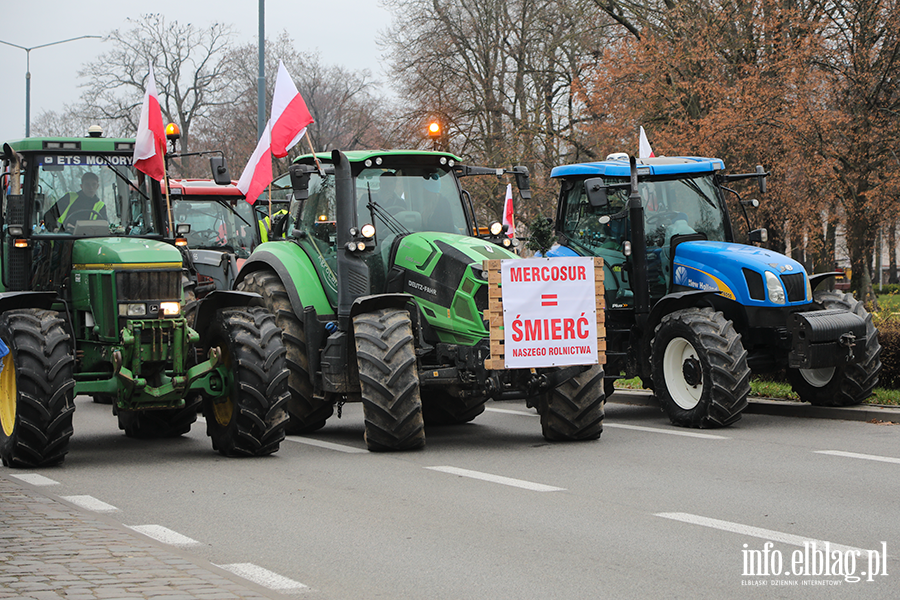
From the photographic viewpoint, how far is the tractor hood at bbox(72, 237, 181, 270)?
33.0ft

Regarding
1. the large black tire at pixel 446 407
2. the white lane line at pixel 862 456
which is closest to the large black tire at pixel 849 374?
the white lane line at pixel 862 456

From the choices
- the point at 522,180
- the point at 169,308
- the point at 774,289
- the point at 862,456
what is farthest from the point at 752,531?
the point at 522,180

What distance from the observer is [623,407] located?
1498 cm

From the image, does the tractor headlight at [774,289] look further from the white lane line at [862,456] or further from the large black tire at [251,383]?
the large black tire at [251,383]

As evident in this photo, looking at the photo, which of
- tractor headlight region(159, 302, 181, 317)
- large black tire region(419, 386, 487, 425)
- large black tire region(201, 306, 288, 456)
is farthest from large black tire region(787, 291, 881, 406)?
tractor headlight region(159, 302, 181, 317)

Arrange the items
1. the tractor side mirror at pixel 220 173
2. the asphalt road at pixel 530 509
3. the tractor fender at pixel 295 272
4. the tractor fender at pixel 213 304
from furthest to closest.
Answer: the tractor fender at pixel 295 272 < the tractor side mirror at pixel 220 173 < the tractor fender at pixel 213 304 < the asphalt road at pixel 530 509

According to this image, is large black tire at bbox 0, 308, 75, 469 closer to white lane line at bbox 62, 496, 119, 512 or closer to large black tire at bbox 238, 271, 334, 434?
white lane line at bbox 62, 496, 119, 512

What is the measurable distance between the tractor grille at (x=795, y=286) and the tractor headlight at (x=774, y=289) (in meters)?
0.08

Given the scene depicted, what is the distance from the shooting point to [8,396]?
1000cm

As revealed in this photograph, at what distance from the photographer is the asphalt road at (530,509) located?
5.89 metres

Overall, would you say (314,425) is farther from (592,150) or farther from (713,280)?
(592,150)

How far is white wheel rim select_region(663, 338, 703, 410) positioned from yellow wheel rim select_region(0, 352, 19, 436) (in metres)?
6.49

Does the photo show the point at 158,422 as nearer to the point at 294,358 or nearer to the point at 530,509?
the point at 294,358

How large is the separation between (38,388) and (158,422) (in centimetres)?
261
